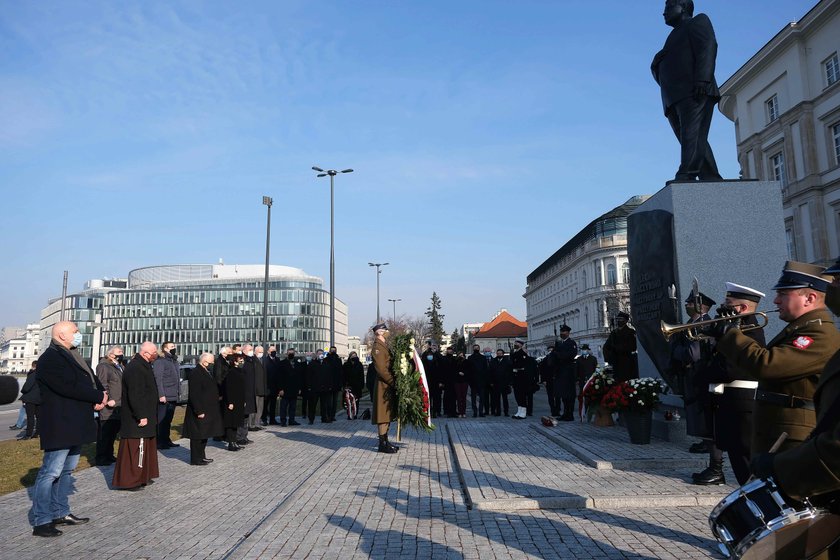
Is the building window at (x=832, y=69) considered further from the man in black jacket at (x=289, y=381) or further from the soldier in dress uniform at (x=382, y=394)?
the soldier in dress uniform at (x=382, y=394)

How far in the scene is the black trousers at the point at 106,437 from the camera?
10.6m

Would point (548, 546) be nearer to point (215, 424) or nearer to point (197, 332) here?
point (215, 424)

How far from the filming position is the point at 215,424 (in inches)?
414

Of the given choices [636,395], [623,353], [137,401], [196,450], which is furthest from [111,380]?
[623,353]

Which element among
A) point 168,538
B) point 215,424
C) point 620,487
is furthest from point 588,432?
point 168,538

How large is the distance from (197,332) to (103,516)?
108382 mm

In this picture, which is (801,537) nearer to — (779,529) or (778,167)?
(779,529)

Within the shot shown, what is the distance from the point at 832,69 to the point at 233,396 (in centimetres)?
4282

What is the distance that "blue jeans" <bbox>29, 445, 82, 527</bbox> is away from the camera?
6.13 m

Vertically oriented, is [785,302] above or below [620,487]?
above

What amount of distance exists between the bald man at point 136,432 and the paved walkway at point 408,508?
241 millimetres

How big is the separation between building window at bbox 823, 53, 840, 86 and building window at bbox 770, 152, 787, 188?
5.50 metres

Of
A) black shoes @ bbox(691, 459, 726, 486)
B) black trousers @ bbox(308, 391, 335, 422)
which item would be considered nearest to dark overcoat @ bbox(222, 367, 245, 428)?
black trousers @ bbox(308, 391, 335, 422)

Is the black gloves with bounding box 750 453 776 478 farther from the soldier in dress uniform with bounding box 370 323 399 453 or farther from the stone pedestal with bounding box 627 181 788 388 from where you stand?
the soldier in dress uniform with bounding box 370 323 399 453
